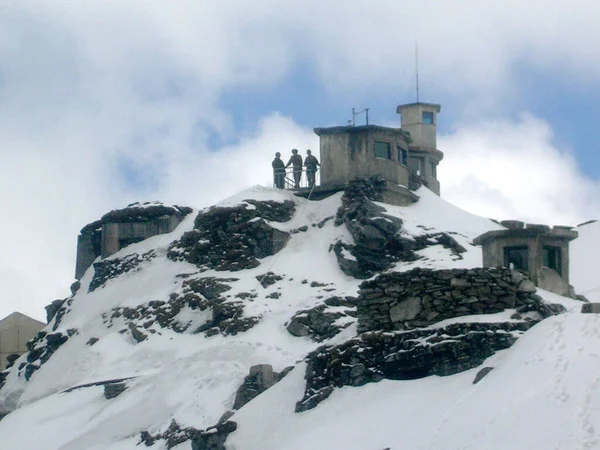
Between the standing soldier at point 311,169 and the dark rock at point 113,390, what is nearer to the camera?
the dark rock at point 113,390

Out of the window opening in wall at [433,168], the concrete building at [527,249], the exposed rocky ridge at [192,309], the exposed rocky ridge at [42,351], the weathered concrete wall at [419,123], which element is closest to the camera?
the concrete building at [527,249]

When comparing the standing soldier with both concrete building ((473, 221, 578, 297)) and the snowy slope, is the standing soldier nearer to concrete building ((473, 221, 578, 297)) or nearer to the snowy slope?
the snowy slope

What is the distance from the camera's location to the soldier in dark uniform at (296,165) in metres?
53.0

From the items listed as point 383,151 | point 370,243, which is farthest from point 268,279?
point 383,151

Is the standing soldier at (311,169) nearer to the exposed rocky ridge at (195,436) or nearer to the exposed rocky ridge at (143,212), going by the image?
the exposed rocky ridge at (143,212)

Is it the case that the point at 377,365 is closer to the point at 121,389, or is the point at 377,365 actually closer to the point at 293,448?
the point at 293,448

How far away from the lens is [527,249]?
3344 cm

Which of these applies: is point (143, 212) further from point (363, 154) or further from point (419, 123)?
point (419, 123)

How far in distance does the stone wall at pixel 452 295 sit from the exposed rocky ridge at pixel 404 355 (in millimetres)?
490

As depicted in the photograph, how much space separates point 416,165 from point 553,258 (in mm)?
22786

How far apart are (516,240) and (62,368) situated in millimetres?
18227

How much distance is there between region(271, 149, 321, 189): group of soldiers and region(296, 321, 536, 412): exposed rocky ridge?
24.5 metres

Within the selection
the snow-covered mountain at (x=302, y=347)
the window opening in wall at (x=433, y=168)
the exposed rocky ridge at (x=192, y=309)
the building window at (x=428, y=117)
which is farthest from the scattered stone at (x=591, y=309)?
the building window at (x=428, y=117)

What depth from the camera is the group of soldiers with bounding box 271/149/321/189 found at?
172 ft
